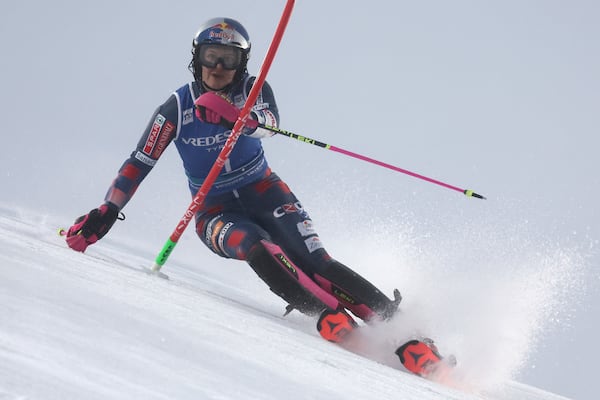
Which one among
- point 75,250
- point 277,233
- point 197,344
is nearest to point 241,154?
point 277,233

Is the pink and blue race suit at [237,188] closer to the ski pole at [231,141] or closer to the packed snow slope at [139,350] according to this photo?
the ski pole at [231,141]

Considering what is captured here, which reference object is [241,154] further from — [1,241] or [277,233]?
[1,241]

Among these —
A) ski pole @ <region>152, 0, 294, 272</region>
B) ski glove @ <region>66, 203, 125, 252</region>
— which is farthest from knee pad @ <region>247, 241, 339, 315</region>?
ski glove @ <region>66, 203, 125, 252</region>

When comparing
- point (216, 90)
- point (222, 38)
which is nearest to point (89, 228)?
point (216, 90)

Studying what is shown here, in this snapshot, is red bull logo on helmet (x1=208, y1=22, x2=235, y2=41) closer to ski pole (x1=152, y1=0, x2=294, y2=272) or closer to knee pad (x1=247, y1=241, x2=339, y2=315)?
ski pole (x1=152, y1=0, x2=294, y2=272)

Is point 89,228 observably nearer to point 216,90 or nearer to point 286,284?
point 216,90

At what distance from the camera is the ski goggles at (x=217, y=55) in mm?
4441

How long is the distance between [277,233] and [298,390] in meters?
2.95

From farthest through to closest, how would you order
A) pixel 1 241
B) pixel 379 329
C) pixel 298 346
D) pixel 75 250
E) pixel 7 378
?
1. pixel 75 250
2. pixel 379 329
3. pixel 1 241
4. pixel 298 346
5. pixel 7 378

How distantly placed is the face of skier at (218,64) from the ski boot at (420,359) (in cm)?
231

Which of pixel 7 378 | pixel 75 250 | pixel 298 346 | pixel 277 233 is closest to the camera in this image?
pixel 7 378

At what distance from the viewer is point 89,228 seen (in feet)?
13.8

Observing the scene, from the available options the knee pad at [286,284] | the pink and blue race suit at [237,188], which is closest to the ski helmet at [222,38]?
the pink and blue race suit at [237,188]

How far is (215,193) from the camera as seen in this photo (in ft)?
15.2
